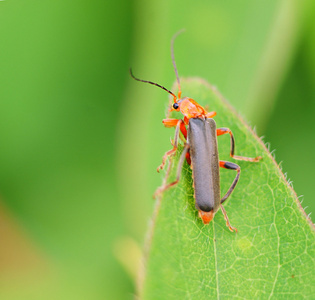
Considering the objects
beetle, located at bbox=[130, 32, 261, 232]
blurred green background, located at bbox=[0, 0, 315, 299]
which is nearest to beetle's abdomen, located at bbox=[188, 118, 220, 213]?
beetle, located at bbox=[130, 32, 261, 232]

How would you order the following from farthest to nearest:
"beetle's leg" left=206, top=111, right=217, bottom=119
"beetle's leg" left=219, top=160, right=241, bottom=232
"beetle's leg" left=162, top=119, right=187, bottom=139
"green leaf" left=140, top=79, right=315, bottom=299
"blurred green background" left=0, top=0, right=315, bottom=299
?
1. "blurred green background" left=0, top=0, right=315, bottom=299
2. "beetle's leg" left=162, top=119, right=187, bottom=139
3. "beetle's leg" left=206, top=111, right=217, bottom=119
4. "beetle's leg" left=219, top=160, right=241, bottom=232
5. "green leaf" left=140, top=79, right=315, bottom=299

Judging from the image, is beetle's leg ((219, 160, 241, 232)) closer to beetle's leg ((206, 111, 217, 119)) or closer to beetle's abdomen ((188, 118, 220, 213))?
beetle's abdomen ((188, 118, 220, 213))

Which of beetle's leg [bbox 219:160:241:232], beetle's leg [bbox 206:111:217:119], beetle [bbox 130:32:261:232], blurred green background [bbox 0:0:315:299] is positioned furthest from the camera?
blurred green background [bbox 0:0:315:299]

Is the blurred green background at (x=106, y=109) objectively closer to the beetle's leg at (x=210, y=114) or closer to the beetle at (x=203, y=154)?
the beetle at (x=203, y=154)

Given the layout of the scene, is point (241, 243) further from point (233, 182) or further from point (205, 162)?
point (205, 162)

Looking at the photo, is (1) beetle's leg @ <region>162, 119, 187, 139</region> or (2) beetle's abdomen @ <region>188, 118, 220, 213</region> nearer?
(2) beetle's abdomen @ <region>188, 118, 220, 213</region>

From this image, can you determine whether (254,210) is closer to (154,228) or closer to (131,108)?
(154,228)

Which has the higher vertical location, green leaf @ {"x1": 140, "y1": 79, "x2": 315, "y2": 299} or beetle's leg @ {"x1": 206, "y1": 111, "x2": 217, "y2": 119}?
beetle's leg @ {"x1": 206, "y1": 111, "x2": 217, "y2": 119}

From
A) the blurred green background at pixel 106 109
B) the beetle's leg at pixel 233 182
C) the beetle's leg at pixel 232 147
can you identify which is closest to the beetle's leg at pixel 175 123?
the beetle's leg at pixel 232 147
